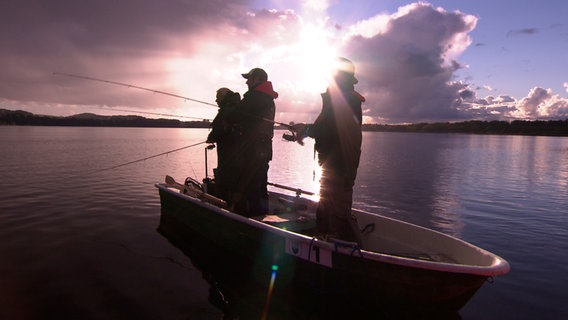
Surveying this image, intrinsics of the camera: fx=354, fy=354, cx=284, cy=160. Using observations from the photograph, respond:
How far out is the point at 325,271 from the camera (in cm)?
555

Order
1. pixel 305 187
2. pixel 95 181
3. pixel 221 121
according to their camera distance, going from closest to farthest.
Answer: pixel 221 121 → pixel 95 181 → pixel 305 187

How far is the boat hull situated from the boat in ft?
0.04

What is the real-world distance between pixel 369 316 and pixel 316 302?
2.90ft

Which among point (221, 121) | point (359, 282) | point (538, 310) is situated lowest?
point (538, 310)

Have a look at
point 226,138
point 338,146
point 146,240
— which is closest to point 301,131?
point 338,146

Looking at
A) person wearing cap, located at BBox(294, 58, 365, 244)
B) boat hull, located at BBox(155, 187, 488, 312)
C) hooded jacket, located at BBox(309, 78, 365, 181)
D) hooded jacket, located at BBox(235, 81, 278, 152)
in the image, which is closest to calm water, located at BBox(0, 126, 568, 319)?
boat hull, located at BBox(155, 187, 488, 312)

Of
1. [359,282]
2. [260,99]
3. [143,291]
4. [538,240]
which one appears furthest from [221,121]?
[538,240]

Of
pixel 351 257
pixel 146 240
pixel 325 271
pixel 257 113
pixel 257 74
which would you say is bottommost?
pixel 146 240

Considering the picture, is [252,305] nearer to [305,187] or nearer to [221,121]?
Result: [221,121]

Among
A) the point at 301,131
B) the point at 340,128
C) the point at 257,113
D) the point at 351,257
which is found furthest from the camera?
the point at 257,113

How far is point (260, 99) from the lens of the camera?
6750 mm

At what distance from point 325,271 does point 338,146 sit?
1.97 m

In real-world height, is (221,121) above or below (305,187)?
above

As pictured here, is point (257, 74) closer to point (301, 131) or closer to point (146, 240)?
point (301, 131)
